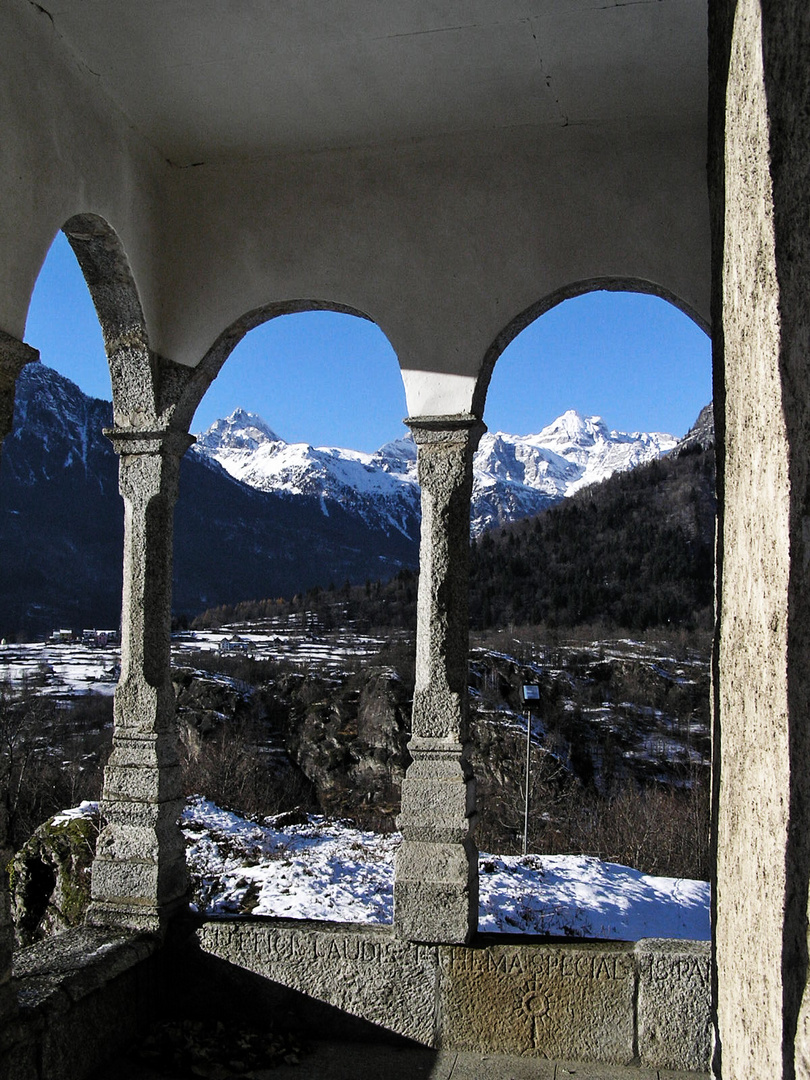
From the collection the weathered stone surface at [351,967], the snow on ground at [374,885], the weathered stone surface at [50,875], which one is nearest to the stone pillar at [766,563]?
the weathered stone surface at [351,967]

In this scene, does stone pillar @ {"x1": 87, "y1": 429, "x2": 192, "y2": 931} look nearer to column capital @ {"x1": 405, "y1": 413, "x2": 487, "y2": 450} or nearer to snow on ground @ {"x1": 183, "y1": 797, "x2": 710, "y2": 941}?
snow on ground @ {"x1": 183, "y1": 797, "x2": 710, "y2": 941}

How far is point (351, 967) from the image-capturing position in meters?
4.97

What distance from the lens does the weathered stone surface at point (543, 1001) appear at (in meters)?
4.70

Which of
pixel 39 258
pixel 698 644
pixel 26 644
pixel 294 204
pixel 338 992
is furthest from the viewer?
pixel 26 644

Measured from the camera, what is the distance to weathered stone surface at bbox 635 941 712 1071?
4605 mm

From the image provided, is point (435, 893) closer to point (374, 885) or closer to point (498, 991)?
point (498, 991)

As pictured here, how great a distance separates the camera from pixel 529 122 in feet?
17.8

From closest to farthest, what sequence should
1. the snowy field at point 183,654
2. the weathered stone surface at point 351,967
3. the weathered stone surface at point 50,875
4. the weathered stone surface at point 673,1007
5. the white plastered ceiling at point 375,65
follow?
the white plastered ceiling at point 375,65 → the weathered stone surface at point 673,1007 → the weathered stone surface at point 351,967 → the weathered stone surface at point 50,875 → the snowy field at point 183,654

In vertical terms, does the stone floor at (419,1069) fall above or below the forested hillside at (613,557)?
below

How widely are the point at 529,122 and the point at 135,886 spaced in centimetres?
469

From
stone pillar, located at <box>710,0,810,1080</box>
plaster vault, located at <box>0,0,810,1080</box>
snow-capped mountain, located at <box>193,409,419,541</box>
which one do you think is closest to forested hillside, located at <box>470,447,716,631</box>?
plaster vault, located at <box>0,0,810,1080</box>

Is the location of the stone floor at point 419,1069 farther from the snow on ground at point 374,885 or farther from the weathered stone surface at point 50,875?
the weathered stone surface at point 50,875

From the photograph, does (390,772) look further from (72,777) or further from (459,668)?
(459,668)

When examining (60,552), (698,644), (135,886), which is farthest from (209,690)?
(60,552)
